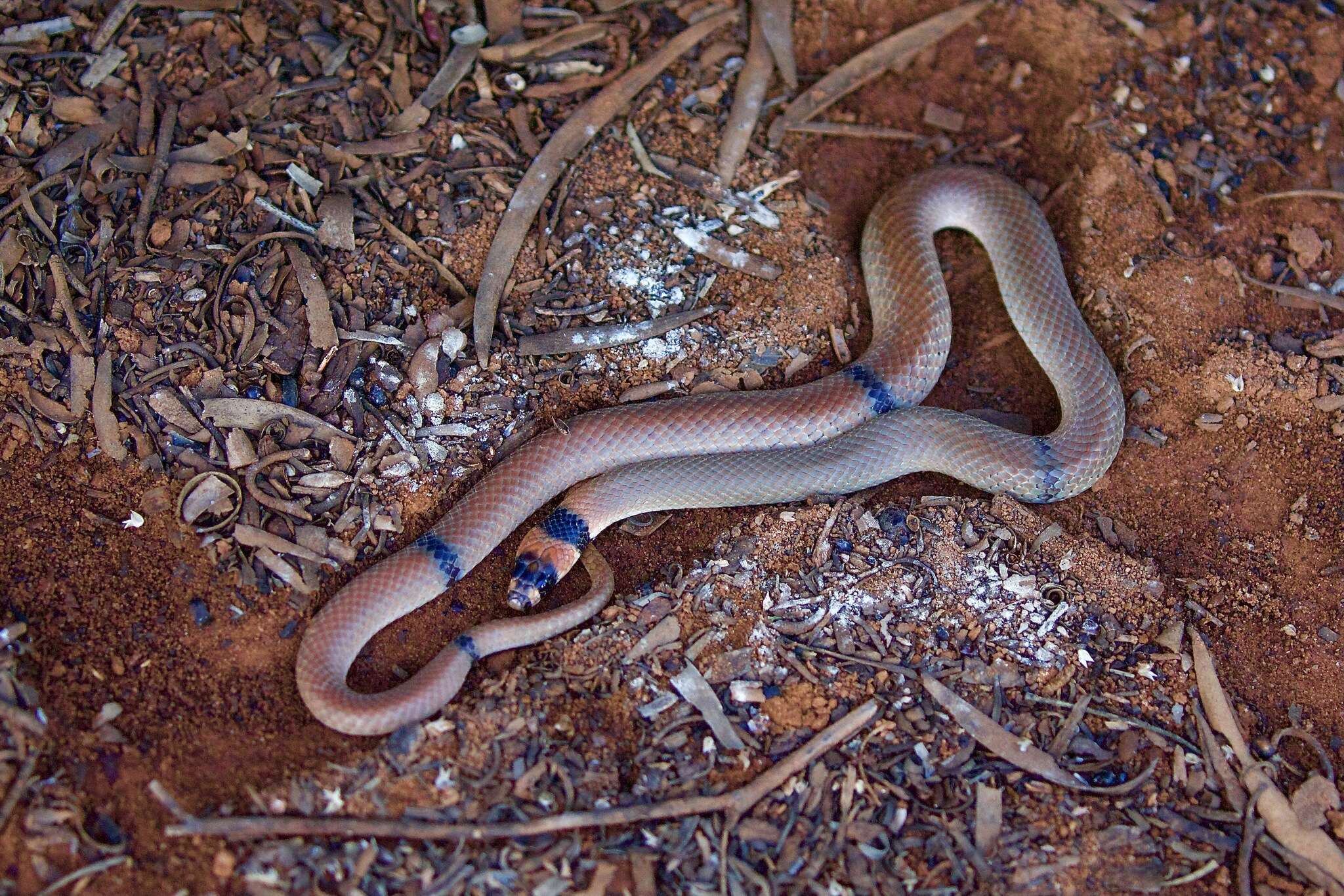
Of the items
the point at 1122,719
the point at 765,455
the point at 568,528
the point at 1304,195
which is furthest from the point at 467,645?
the point at 1304,195

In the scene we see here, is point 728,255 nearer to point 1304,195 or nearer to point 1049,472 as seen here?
point 1049,472

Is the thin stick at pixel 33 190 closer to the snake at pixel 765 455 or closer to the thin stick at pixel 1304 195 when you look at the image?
the snake at pixel 765 455

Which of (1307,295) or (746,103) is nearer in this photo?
(1307,295)

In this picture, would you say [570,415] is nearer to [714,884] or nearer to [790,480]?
[790,480]

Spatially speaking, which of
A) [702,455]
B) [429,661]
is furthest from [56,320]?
[702,455]

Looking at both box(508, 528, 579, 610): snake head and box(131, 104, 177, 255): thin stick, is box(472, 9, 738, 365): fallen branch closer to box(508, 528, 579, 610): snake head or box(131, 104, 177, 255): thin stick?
box(508, 528, 579, 610): snake head

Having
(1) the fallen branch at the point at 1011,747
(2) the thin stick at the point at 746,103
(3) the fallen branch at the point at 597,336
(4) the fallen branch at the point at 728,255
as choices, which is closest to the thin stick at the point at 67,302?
(3) the fallen branch at the point at 597,336

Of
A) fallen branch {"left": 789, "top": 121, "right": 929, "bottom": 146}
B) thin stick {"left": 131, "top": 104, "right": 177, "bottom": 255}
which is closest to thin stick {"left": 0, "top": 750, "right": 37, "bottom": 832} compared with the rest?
thin stick {"left": 131, "top": 104, "right": 177, "bottom": 255}
